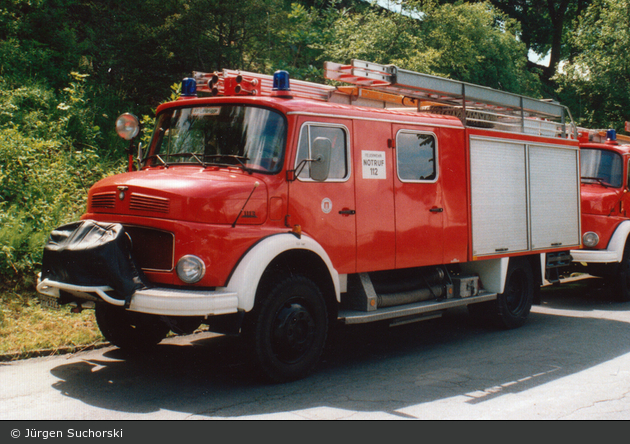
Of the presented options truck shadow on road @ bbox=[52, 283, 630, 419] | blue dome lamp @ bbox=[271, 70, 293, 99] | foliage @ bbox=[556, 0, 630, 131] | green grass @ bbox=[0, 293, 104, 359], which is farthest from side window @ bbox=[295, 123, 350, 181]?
foliage @ bbox=[556, 0, 630, 131]

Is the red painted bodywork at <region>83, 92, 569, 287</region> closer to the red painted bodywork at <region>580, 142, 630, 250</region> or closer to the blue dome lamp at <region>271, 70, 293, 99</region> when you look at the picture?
the blue dome lamp at <region>271, 70, 293, 99</region>

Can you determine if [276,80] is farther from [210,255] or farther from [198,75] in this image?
[210,255]

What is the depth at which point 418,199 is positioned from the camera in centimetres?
747

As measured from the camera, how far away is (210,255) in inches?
216

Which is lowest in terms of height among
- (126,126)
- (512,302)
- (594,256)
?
(512,302)

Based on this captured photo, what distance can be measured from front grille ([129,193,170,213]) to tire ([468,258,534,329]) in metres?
5.05

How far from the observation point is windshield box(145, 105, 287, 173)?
243 inches

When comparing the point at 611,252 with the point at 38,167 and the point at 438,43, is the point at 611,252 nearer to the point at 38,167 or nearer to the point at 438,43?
the point at 38,167

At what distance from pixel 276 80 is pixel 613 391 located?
4441 millimetres

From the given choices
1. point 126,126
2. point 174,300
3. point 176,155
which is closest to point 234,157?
point 176,155

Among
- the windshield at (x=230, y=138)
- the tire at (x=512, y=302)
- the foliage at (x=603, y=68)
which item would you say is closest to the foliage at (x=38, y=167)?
the windshield at (x=230, y=138)

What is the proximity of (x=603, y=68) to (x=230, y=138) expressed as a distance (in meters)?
18.8
